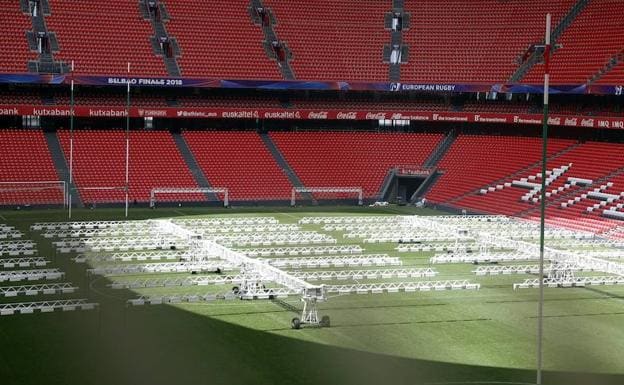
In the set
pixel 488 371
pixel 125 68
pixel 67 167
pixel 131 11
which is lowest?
pixel 488 371

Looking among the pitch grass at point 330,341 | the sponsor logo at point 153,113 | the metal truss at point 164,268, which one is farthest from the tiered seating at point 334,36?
the pitch grass at point 330,341

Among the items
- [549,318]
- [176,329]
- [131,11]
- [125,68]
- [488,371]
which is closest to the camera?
[488,371]

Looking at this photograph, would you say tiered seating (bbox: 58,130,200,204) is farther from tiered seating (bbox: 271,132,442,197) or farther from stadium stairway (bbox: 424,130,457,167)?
stadium stairway (bbox: 424,130,457,167)

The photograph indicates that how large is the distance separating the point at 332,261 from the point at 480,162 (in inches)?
1320

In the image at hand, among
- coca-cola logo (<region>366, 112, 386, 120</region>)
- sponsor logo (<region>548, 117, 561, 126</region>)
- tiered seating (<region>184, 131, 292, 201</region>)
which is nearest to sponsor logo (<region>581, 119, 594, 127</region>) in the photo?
sponsor logo (<region>548, 117, 561, 126</region>)

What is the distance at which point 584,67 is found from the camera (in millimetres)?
73688

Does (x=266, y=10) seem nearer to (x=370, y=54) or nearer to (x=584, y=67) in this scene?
(x=370, y=54)

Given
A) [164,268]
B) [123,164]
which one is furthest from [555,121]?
[164,268]

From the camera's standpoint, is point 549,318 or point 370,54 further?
point 370,54

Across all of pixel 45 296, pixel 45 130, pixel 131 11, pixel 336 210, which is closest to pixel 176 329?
pixel 45 296

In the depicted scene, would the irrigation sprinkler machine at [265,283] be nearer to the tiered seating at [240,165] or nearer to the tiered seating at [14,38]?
the tiered seating at [240,165]

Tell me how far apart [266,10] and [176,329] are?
2198 inches

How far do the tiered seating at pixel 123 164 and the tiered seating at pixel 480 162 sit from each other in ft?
58.3

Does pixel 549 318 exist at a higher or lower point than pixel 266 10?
lower
